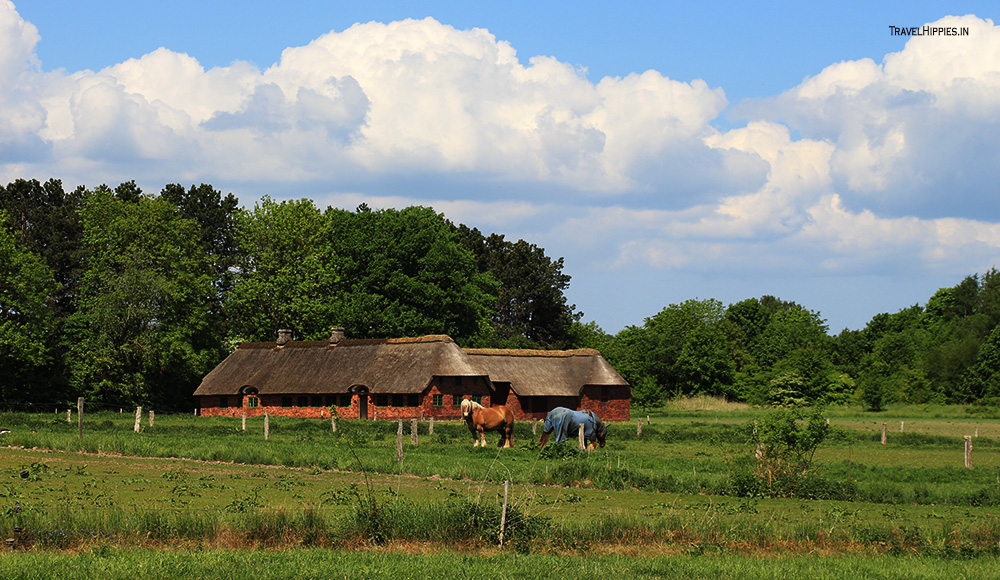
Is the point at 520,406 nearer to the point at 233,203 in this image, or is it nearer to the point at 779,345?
the point at 233,203

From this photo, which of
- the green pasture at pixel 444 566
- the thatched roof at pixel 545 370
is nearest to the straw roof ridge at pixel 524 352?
the thatched roof at pixel 545 370

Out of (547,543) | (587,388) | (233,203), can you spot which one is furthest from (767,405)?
(547,543)

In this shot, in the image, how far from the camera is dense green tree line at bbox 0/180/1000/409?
64.8 m

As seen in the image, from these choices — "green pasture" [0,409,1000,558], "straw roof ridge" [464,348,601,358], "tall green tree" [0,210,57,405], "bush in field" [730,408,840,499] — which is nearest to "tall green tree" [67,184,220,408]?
"tall green tree" [0,210,57,405]

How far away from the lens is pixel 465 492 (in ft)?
77.7

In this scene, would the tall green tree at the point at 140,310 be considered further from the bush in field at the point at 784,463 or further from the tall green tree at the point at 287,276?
the bush in field at the point at 784,463

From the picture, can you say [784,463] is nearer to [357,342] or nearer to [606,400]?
[606,400]

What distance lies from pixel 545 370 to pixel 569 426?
116ft

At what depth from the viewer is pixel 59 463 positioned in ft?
96.5

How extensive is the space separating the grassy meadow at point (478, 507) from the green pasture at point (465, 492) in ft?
0.18

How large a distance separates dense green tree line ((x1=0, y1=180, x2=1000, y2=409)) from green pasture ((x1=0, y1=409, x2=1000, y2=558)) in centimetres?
1977

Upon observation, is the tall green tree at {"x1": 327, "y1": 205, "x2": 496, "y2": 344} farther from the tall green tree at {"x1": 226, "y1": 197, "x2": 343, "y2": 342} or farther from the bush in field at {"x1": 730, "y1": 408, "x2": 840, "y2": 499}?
the bush in field at {"x1": 730, "y1": 408, "x2": 840, "y2": 499}

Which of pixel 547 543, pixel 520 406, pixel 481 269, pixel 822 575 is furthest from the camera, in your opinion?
pixel 481 269

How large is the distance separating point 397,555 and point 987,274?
408 feet
